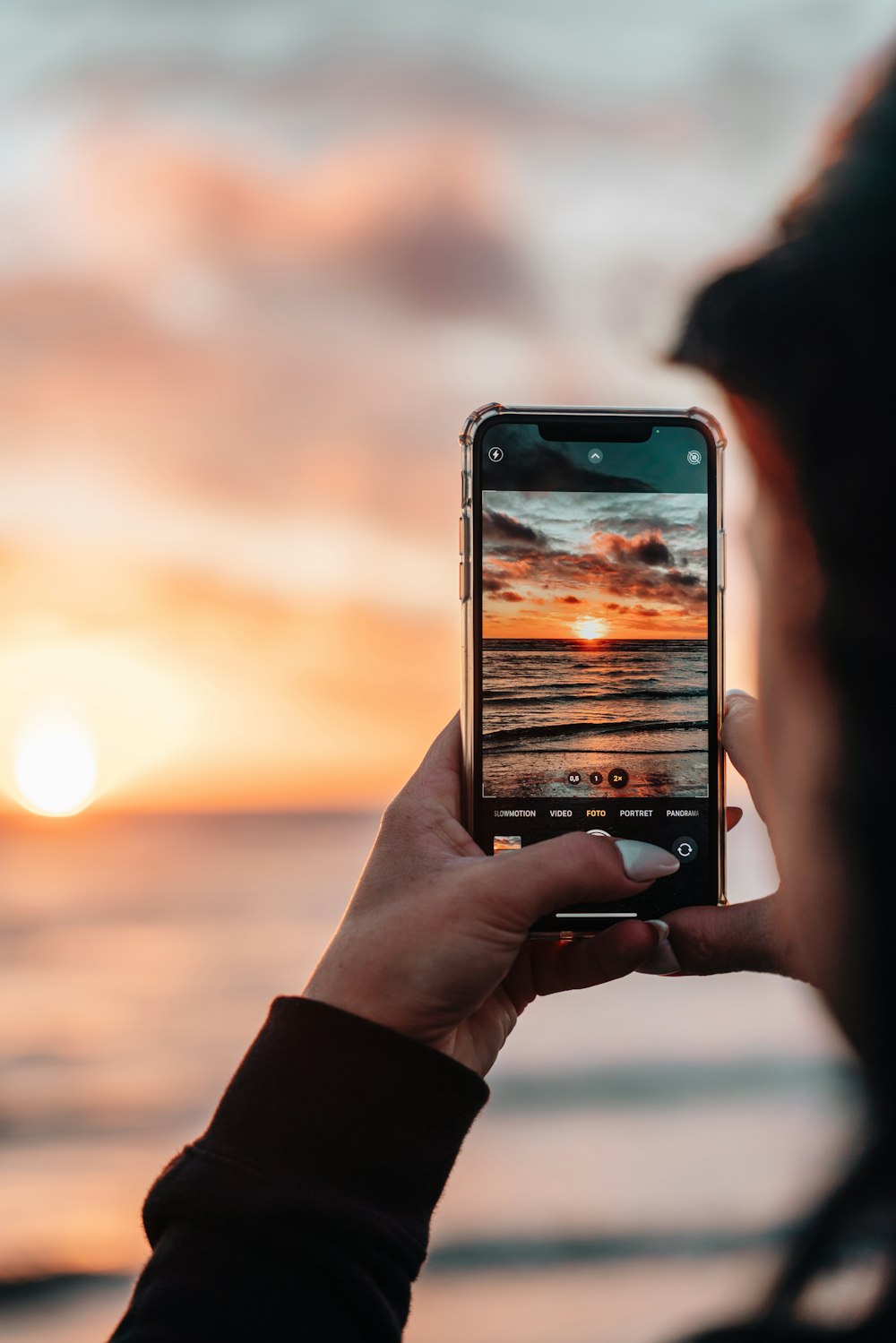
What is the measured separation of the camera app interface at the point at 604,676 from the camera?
1410 millimetres

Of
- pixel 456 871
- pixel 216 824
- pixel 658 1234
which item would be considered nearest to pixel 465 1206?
pixel 658 1234

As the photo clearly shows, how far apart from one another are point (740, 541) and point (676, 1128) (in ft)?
23.9

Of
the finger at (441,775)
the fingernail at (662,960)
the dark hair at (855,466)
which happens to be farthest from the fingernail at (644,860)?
the dark hair at (855,466)

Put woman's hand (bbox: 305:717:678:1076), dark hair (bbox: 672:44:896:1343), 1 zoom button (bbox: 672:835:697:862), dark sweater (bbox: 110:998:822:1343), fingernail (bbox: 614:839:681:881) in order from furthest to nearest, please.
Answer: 1 zoom button (bbox: 672:835:697:862)
fingernail (bbox: 614:839:681:881)
woman's hand (bbox: 305:717:678:1076)
dark sweater (bbox: 110:998:822:1343)
dark hair (bbox: 672:44:896:1343)

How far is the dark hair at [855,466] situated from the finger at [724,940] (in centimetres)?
69

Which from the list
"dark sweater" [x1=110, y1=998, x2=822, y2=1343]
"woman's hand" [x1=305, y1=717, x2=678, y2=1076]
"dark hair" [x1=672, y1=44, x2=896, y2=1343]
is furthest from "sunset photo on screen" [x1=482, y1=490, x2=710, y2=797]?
"dark hair" [x1=672, y1=44, x2=896, y2=1343]

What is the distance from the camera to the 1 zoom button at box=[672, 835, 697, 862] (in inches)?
55.7

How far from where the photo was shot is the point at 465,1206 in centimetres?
560

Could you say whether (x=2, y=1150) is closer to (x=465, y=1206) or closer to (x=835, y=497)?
(x=465, y=1206)

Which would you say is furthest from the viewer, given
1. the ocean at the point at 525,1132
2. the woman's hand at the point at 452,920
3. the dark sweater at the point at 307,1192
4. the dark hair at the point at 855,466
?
the ocean at the point at 525,1132

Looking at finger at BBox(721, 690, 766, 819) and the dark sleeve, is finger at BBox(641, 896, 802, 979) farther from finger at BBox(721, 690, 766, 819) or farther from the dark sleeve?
the dark sleeve

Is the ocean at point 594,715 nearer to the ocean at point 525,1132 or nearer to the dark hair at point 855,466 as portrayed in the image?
the ocean at point 525,1132

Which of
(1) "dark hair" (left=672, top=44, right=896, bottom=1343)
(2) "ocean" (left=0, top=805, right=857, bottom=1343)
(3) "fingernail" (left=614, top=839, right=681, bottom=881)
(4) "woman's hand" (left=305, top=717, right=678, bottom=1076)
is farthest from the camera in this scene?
(2) "ocean" (left=0, top=805, right=857, bottom=1343)

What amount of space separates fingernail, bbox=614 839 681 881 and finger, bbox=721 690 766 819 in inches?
5.4
